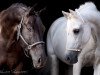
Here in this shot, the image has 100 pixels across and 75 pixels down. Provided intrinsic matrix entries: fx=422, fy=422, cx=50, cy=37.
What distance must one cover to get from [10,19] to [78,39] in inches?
36.4

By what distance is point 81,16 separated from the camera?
5359 mm

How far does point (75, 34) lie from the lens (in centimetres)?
524

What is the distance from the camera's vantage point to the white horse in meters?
5.26

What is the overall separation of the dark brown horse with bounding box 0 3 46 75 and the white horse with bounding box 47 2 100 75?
0.36m

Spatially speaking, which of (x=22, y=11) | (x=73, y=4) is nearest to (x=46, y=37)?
(x=73, y=4)

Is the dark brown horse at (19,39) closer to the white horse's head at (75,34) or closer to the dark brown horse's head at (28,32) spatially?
the dark brown horse's head at (28,32)

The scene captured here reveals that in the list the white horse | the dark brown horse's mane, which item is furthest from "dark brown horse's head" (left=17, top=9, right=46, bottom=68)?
the white horse

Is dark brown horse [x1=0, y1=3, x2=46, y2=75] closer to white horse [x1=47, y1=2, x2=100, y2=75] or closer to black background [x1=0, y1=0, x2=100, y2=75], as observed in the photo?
white horse [x1=47, y1=2, x2=100, y2=75]

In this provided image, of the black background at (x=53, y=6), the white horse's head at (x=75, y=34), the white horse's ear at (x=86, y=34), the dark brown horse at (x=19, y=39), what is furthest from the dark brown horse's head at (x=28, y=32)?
the black background at (x=53, y=6)

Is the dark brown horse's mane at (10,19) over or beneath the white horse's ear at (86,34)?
over

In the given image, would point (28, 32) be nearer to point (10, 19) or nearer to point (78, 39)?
point (10, 19)

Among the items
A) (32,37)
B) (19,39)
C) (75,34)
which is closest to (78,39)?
(75,34)

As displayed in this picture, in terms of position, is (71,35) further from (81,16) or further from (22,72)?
(22,72)

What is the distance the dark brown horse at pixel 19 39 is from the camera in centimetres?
527
